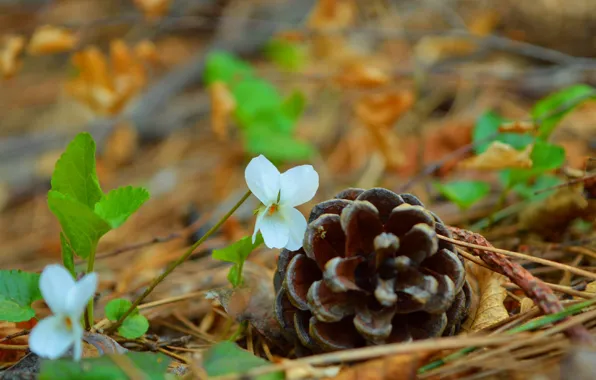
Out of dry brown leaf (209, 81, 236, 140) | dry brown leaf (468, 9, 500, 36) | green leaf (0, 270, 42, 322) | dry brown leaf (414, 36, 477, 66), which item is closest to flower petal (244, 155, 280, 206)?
green leaf (0, 270, 42, 322)

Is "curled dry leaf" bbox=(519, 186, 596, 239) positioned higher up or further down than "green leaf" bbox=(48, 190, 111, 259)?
further down

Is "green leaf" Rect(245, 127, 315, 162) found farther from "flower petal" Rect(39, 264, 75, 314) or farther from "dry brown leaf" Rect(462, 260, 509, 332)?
"flower petal" Rect(39, 264, 75, 314)

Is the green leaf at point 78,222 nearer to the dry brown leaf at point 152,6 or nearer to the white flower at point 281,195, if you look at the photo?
the white flower at point 281,195

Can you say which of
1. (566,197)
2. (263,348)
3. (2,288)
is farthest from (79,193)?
(566,197)

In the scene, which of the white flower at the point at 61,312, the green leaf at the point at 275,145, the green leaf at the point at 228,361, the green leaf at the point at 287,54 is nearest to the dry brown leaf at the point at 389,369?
the green leaf at the point at 228,361

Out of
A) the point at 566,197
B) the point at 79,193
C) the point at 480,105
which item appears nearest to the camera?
the point at 79,193

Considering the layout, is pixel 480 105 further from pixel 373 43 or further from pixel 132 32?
pixel 132 32
